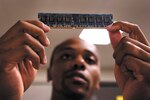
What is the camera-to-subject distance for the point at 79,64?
46 cm

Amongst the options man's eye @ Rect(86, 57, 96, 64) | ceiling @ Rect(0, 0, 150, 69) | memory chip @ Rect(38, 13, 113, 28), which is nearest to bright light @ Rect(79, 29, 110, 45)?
ceiling @ Rect(0, 0, 150, 69)

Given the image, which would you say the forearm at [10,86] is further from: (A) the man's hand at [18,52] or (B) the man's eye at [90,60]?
(B) the man's eye at [90,60]

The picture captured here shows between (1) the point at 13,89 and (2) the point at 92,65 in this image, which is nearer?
(2) the point at 92,65

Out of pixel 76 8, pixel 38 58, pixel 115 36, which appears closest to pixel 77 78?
pixel 38 58

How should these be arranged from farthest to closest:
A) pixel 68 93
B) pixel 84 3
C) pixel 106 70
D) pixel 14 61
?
pixel 106 70 < pixel 84 3 < pixel 14 61 < pixel 68 93

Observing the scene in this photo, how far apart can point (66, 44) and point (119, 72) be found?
0.31m

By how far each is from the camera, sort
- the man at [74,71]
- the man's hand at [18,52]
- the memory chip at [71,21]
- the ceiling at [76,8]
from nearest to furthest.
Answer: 1. the man at [74,71]
2. the man's hand at [18,52]
3. the memory chip at [71,21]
4. the ceiling at [76,8]

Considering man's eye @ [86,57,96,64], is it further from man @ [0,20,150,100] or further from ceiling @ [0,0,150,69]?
ceiling @ [0,0,150,69]

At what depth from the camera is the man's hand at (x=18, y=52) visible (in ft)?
2.09

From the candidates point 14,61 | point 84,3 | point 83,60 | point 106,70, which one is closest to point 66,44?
point 83,60

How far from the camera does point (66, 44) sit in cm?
49

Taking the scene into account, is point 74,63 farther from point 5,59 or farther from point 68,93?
point 5,59

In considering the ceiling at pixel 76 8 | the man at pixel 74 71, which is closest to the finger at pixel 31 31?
the man at pixel 74 71

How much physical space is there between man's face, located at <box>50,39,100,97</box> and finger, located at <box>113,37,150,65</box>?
0.19 m
